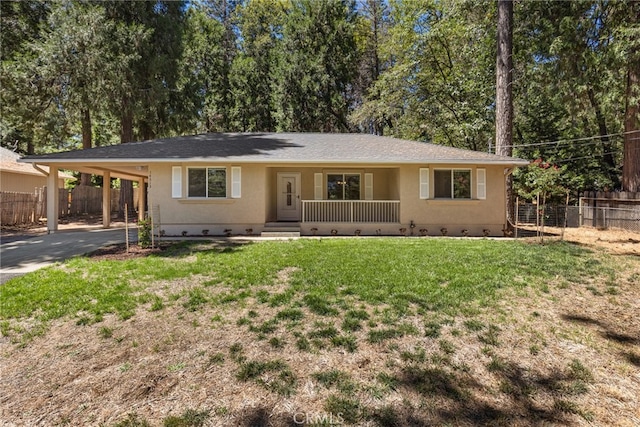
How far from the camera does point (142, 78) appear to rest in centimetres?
1675

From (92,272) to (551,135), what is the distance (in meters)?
21.4

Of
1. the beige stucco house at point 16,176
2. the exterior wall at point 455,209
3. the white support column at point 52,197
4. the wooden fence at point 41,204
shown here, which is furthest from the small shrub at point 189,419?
the beige stucco house at point 16,176

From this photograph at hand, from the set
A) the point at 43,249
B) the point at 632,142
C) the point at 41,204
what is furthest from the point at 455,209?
the point at 41,204

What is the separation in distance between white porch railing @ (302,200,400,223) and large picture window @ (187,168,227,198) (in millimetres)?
2797

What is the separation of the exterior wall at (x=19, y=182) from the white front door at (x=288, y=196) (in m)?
14.4

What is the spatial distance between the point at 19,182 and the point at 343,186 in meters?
17.4

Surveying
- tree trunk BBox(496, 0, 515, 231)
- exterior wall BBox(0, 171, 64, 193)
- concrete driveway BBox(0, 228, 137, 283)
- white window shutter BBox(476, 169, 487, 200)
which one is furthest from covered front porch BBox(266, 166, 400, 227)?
exterior wall BBox(0, 171, 64, 193)

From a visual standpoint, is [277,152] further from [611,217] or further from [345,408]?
[611,217]

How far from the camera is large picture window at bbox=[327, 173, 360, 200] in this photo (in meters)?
13.2

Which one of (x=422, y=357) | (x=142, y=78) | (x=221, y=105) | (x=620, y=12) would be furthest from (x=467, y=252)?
(x=221, y=105)

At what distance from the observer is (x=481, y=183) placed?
1130 centimetres

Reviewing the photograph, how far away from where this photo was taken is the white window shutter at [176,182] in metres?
11.2

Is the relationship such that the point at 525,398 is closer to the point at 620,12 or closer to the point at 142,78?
the point at 620,12

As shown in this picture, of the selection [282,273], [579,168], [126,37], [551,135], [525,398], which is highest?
[126,37]
